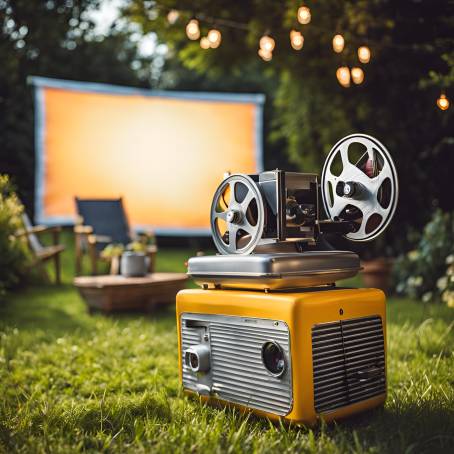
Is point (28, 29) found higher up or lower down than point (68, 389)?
higher up

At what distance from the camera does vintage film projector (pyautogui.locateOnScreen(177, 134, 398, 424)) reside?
1.70 meters

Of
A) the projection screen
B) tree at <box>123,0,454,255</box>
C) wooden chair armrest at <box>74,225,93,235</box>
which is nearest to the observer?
tree at <box>123,0,454,255</box>

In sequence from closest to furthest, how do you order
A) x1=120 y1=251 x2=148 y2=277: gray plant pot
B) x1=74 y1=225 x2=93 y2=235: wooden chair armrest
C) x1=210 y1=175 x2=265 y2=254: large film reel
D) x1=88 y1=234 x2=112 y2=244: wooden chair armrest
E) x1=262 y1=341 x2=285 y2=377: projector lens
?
x1=262 y1=341 x2=285 y2=377: projector lens < x1=210 y1=175 x2=265 y2=254: large film reel < x1=120 y1=251 x2=148 y2=277: gray plant pot < x1=88 y1=234 x2=112 y2=244: wooden chair armrest < x1=74 y1=225 x2=93 y2=235: wooden chair armrest

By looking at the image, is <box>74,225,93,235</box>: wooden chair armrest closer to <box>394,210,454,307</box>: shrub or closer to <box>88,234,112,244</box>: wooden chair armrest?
<box>88,234,112,244</box>: wooden chair armrest

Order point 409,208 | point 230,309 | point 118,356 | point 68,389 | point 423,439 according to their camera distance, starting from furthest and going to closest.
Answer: point 409,208, point 118,356, point 68,389, point 230,309, point 423,439

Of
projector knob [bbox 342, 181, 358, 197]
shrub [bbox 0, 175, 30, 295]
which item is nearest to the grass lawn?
shrub [bbox 0, 175, 30, 295]

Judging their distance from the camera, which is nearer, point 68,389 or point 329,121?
point 68,389

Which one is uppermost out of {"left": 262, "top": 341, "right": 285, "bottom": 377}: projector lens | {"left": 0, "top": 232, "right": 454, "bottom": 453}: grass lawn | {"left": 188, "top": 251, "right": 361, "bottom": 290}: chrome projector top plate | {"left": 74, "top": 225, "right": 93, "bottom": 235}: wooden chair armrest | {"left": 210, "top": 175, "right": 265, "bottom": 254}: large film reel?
{"left": 210, "top": 175, "right": 265, "bottom": 254}: large film reel

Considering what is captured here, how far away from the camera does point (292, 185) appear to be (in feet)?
6.32

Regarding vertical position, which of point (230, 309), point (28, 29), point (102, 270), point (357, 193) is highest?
point (28, 29)

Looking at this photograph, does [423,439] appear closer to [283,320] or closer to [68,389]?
[283,320]

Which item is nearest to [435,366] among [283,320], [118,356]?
[283,320]

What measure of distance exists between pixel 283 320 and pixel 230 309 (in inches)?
9.6

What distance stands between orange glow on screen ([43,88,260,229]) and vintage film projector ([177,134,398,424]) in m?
5.59
